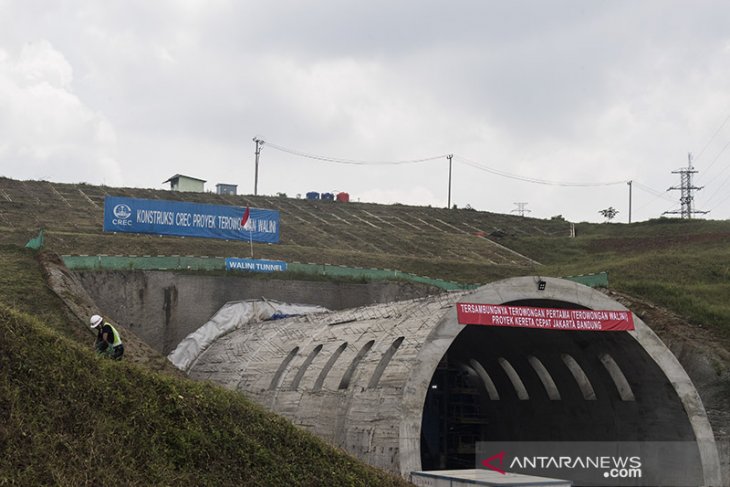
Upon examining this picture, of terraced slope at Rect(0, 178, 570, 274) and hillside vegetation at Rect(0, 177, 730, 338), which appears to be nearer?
hillside vegetation at Rect(0, 177, 730, 338)

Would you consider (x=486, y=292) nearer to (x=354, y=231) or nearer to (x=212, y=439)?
(x=212, y=439)

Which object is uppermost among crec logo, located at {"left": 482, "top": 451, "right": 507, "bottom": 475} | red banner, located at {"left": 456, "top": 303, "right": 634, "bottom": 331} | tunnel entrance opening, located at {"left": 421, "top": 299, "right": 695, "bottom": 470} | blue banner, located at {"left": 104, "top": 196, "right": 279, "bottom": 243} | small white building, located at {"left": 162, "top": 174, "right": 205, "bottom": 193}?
small white building, located at {"left": 162, "top": 174, "right": 205, "bottom": 193}

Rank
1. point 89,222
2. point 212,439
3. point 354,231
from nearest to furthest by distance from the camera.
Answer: point 212,439
point 89,222
point 354,231

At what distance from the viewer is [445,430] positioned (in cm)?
3550

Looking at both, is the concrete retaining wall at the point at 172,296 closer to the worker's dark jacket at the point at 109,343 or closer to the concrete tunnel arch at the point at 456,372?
the concrete tunnel arch at the point at 456,372

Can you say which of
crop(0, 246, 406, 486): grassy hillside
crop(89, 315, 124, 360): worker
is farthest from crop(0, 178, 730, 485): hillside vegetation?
crop(89, 315, 124, 360): worker

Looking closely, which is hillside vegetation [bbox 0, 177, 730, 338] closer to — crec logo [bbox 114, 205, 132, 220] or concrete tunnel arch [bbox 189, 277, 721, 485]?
crec logo [bbox 114, 205, 132, 220]

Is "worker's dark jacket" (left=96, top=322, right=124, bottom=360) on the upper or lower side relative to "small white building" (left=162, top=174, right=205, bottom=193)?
lower

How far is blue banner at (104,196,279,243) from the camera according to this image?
4538 cm

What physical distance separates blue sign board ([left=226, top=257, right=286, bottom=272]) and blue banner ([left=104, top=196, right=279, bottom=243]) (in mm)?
5711

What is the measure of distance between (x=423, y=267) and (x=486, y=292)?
31236mm

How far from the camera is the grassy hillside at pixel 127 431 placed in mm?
14945

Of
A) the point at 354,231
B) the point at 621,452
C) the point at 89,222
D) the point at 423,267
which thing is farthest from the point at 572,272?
the point at 89,222

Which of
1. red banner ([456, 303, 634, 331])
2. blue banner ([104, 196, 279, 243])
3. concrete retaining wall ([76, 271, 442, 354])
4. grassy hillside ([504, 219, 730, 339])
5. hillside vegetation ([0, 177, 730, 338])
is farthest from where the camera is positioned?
hillside vegetation ([0, 177, 730, 338])
